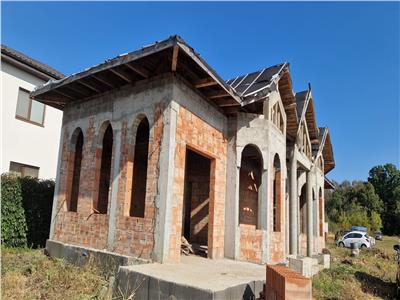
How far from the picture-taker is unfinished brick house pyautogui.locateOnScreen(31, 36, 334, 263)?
26.7ft

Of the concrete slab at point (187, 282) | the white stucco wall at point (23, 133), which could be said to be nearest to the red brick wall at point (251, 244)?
the concrete slab at point (187, 282)

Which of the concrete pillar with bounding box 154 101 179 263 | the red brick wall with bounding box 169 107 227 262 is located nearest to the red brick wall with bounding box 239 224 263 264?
the red brick wall with bounding box 169 107 227 262

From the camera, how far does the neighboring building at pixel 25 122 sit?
14219 millimetres

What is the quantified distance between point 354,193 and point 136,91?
6490cm

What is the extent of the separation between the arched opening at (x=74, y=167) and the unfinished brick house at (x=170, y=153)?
0.12ft

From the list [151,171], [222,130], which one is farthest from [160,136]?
[222,130]

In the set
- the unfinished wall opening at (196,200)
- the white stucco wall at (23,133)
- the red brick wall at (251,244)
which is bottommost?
the red brick wall at (251,244)

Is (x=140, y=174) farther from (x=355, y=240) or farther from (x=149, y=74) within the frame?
(x=355, y=240)

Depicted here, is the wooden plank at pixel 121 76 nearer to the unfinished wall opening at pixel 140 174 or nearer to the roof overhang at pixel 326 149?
the unfinished wall opening at pixel 140 174

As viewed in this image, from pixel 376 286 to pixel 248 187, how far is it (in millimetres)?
5743

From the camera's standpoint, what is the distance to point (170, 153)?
26.5 feet

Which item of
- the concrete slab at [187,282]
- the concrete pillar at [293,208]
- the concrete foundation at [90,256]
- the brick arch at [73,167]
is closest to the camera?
the concrete slab at [187,282]

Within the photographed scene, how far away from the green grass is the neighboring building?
22.3 feet

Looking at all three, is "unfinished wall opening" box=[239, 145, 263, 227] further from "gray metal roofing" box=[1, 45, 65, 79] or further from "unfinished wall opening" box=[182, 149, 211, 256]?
"gray metal roofing" box=[1, 45, 65, 79]
